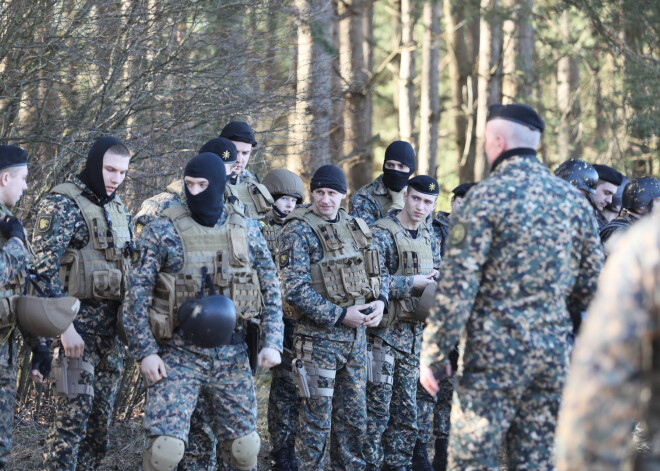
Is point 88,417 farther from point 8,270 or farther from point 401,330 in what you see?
point 401,330

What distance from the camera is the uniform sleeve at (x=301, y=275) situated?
6.08 metres

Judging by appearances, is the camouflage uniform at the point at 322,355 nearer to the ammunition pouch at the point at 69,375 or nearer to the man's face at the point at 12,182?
the ammunition pouch at the point at 69,375

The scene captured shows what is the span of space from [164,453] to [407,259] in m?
2.95

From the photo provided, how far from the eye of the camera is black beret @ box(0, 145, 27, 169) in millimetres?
4914

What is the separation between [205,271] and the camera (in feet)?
16.3

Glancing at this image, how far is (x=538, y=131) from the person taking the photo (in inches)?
175

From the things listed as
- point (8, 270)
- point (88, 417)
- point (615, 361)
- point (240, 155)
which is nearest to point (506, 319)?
point (615, 361)

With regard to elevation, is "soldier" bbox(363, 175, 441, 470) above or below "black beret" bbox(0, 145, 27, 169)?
below

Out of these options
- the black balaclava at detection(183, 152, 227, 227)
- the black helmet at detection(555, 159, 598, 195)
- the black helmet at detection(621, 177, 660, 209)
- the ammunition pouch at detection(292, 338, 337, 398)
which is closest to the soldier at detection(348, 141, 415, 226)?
the black helmet at detection(555, 159, 598, 195)

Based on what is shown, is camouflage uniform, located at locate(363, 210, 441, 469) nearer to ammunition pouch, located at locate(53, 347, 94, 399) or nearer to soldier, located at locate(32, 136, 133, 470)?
soldier, located at locate(32, 136, 133, 470)

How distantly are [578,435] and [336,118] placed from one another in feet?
29.8

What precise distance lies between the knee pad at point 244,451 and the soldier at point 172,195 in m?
1.81

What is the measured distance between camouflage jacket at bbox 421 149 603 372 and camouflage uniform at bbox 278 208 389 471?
6.75ft

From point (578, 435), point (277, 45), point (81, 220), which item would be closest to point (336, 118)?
point (277, 45)
